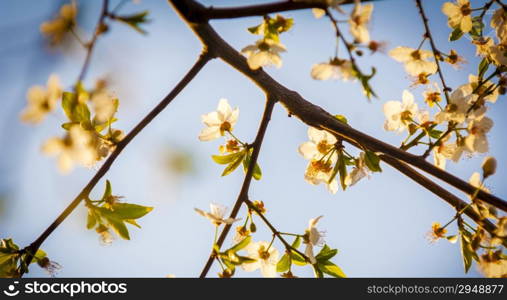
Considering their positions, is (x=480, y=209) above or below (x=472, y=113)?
below

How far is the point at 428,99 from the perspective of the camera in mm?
1464

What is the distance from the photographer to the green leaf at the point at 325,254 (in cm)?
140

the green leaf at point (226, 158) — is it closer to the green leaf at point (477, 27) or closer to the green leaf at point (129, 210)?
the green leaf at point (129, 210)

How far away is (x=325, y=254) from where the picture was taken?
141 cm

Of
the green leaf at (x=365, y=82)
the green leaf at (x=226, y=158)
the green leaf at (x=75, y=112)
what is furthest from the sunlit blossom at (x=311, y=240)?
the green leaf at (x=75, y=112)

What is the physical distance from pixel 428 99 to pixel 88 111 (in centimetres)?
139

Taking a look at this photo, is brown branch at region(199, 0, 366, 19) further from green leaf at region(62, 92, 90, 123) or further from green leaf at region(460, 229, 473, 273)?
green leaf at region(460, 229, 473, 273)

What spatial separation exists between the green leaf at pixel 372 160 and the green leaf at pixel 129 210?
82 cm

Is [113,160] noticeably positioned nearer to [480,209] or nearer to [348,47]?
[348,47]

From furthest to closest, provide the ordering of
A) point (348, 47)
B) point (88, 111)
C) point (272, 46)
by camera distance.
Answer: point (88, 111), point (272, 46), point (348, 47)

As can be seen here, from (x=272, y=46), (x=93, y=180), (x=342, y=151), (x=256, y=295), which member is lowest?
(x=256, y=295)

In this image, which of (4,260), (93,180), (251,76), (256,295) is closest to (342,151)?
(251,76)

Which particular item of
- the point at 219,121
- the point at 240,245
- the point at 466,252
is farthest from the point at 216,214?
the point at 466,252

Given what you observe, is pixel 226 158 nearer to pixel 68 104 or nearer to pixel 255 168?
pixel 255 168
